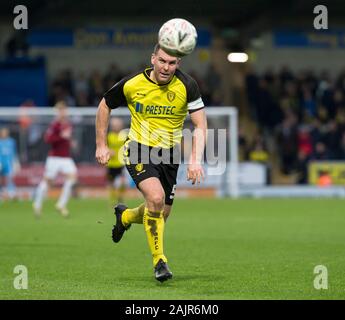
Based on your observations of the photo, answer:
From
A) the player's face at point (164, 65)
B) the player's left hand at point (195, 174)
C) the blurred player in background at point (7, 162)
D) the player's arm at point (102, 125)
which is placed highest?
the blurred player in background at point (7, 162)

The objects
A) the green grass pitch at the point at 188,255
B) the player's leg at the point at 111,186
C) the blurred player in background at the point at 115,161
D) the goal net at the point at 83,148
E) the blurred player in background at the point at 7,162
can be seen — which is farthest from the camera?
the goal net at the point at 83,148

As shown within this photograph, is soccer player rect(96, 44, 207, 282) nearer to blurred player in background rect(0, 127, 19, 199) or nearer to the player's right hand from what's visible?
the player's right hand

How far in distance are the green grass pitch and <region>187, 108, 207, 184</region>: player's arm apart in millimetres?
1126

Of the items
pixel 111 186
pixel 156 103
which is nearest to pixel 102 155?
pixel 156 103

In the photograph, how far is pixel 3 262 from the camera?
12.7 metres

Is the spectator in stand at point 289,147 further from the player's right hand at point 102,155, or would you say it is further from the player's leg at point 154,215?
the player's leg at point 154,215

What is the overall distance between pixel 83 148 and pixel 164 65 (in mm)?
21438

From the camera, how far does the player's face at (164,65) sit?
10.6 meters

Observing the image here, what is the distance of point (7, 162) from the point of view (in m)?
29.8

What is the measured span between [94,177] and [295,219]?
11.6 meters

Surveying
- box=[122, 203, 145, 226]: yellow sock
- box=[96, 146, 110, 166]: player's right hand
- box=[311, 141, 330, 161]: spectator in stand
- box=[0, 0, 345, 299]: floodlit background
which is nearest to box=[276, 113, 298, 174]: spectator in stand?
box=[0, 0, 345, 299]: floodlit background

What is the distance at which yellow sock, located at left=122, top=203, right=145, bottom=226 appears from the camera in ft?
37.2

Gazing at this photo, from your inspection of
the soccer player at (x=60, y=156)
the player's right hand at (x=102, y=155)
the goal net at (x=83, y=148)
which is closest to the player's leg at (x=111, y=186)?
the soccer player at (x=60, y=156)

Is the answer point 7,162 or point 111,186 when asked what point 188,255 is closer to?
point 111,186
